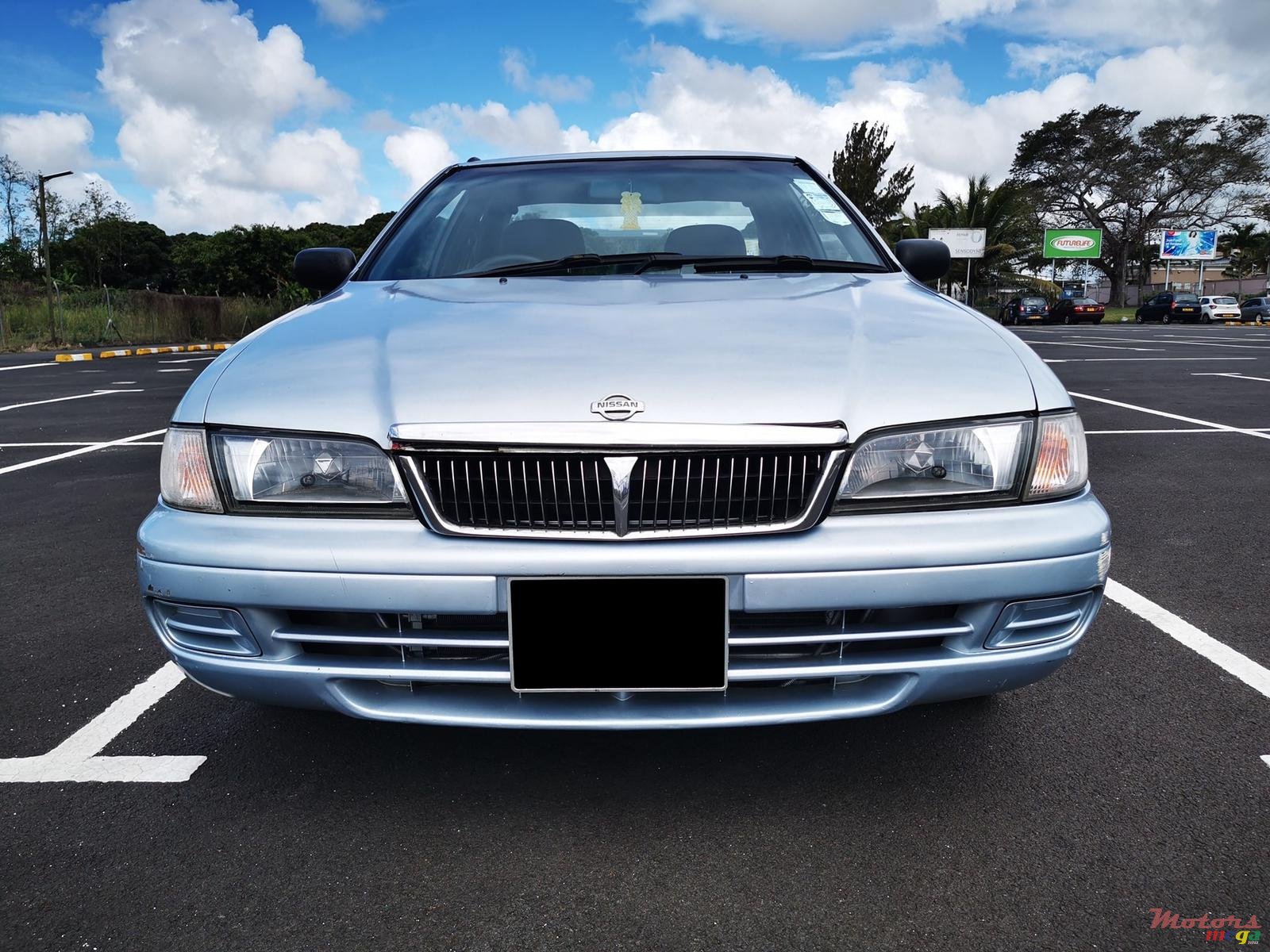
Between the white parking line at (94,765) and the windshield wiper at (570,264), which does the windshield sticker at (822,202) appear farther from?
the white parking line at (94,765)

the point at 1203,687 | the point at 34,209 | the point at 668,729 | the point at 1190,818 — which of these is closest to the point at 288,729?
the point at 668,729

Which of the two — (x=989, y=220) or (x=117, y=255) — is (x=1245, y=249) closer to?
(x=989, y=220)

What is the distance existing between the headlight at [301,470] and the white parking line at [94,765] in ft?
2.39

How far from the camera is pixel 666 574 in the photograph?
1.53 meters

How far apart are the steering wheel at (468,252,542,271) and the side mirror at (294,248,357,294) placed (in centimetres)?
45

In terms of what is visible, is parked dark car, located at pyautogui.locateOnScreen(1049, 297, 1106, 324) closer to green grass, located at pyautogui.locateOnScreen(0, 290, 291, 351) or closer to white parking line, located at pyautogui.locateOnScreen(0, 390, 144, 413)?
green grass, located at pyautogui.locateOnScreen(0, 290, 291, 351)

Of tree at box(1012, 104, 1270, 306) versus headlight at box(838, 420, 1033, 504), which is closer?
headlight at box(838, 420, 1033, 504)

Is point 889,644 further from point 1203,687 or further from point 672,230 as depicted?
point 672,230

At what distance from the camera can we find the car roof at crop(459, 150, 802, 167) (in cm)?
307

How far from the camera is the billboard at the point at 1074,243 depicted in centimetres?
4978

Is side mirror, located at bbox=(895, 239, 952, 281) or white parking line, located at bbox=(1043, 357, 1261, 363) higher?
side mirror, located at bbox=(895, 239, 952, 281)

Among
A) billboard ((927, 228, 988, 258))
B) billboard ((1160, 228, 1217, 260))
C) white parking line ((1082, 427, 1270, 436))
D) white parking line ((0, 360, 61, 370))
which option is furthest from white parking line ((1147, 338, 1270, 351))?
billboard ((1160, 228, 1217, 260))

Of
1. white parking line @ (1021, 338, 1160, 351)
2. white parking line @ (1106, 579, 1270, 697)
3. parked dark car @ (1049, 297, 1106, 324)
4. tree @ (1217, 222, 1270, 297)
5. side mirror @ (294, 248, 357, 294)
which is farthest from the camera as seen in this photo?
tree @ (1217, 222, 1270, 297)

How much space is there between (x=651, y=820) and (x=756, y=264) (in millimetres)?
1432
